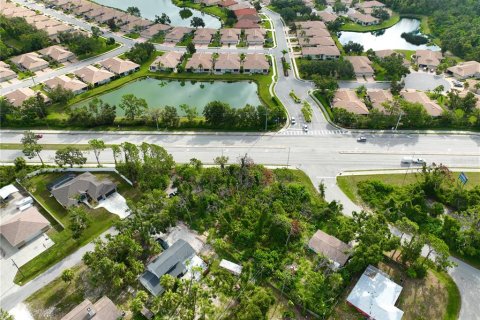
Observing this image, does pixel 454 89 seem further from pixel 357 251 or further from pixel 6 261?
pixel 6 261

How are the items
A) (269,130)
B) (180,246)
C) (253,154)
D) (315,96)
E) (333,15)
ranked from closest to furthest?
(180,246)
(253,154)
(269,130)
(315,96)
(333,15)

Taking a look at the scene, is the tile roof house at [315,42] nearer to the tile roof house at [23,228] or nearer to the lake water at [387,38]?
the lake water at [387,38]

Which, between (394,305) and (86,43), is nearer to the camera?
(394,305)

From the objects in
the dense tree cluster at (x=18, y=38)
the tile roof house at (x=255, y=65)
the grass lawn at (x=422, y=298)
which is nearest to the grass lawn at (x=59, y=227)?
the grass lawn at (x=422, y=298)

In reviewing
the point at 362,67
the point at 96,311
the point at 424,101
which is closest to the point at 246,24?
the point at 362,67

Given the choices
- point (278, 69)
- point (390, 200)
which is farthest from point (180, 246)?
point (278, 69)

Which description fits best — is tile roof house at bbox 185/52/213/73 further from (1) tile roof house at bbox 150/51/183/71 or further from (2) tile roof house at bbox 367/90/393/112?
(2) tile roof house at bbox 367/90/393/112

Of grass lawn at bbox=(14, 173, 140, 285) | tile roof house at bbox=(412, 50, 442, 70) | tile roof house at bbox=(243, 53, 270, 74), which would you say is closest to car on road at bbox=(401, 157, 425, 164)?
tile roof house at bbox=(243, 53, 270, 74)
